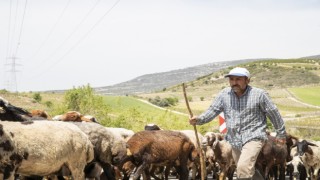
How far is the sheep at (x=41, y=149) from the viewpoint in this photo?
10453 mm

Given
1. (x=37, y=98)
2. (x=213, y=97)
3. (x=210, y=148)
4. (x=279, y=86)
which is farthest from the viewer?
(x=279, y=86)

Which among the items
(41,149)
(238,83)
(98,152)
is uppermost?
(238,83)

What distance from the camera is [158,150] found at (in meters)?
16.8

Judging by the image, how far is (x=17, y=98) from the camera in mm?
82000

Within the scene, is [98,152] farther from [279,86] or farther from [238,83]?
[279,86]

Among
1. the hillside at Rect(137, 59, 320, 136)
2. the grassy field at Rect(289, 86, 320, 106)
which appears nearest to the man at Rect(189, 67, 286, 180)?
the hillside at Rect(137, 59, 320, 136)

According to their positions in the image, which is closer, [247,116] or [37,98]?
[247,116]

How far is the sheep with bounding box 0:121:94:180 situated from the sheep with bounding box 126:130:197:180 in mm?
4306

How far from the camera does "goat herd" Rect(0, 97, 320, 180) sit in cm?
1078

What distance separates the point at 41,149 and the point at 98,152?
4251 millimetres

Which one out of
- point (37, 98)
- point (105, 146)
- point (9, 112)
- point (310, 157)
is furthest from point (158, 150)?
point (37, 98)

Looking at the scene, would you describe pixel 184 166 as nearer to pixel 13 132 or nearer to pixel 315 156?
pixel 315 156

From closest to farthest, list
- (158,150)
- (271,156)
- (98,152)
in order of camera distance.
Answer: (98,152), (158,150), (271,156)

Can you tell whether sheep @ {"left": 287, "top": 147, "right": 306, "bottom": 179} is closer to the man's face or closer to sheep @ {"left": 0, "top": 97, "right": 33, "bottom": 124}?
sheep @ {"left": 0, "top": 97, "right": 33, "bottom": 124}
